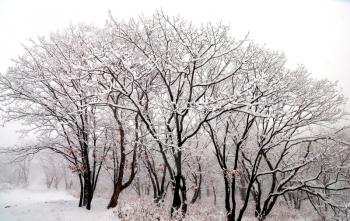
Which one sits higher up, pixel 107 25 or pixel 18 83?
pixel 107 25

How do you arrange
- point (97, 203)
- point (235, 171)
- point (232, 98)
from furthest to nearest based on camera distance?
point (97, 203) < point (235, 171) < point (232, 98)

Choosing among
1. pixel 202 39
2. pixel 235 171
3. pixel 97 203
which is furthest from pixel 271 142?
pixel 97 203

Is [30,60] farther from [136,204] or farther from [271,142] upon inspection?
[271,142]

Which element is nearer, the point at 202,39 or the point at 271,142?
the point at 202,39

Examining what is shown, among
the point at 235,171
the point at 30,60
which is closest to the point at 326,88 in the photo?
the point at 235,171

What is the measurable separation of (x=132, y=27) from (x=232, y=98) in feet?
18.1

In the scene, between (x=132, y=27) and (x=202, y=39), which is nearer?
(x=202, y=39)

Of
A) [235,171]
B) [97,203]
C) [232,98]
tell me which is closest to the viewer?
[232,98]

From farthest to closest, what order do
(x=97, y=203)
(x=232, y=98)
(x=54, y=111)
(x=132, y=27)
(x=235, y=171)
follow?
(x=97, y=203) → (x=54, y=111) → (x=132, y=27) → (x=235, y=171) → (x=232, y=98)

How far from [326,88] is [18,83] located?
16.2 metres

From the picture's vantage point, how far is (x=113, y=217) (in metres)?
12.8

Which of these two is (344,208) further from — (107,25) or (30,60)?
(30,60)

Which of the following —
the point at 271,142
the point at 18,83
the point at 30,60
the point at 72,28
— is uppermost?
the point at 72,28

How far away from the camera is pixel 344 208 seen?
13.8 meters
